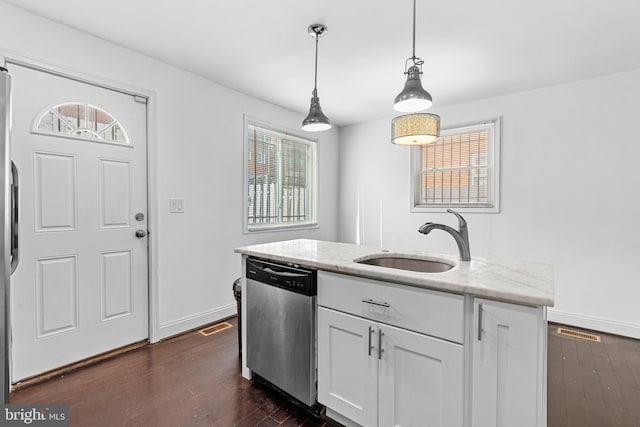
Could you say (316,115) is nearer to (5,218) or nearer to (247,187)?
(247,187)

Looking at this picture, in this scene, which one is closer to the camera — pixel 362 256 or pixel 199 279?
pixel 362 256

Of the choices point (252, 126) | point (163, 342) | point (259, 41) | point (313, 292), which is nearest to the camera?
point (313, 292)

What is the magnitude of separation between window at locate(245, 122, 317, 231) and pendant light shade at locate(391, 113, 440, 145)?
6.45 ft

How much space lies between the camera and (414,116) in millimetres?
2020

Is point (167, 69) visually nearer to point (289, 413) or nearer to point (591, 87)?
point (289, 413)

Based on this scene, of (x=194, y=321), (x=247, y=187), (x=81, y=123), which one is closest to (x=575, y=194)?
(x=247, y=187)

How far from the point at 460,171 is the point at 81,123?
3888 millimetres

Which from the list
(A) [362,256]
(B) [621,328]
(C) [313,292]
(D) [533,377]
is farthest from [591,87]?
(C) [313,292]

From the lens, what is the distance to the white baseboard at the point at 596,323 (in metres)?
2.87

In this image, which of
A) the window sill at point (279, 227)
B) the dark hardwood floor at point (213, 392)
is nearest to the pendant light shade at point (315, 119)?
the window sill at point (279, 227)

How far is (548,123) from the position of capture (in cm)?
323

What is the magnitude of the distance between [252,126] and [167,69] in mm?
1060

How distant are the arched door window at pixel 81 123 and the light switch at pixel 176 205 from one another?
23.7 inches

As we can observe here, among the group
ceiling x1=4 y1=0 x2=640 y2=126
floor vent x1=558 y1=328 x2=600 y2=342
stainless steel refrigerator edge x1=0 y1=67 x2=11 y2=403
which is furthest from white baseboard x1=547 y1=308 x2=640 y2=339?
stainless steel refrigerator edge x1=0 y1=67 x2=11 y2=403
